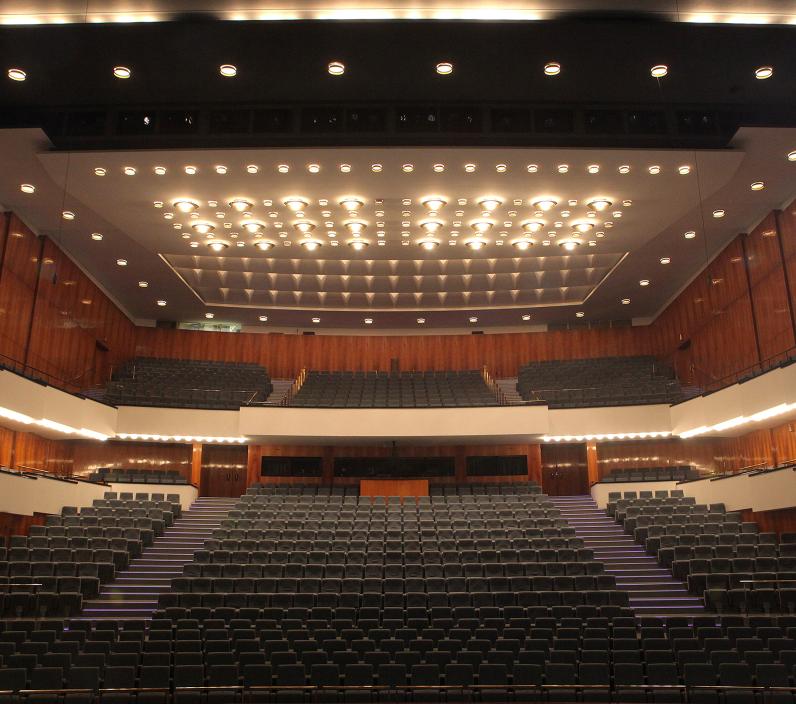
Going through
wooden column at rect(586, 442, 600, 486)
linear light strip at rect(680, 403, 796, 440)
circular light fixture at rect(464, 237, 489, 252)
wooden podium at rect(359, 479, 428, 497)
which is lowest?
wooden podium at rect(359, 479, 428, 497)

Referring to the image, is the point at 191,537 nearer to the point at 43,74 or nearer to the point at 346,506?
the point at 346,506

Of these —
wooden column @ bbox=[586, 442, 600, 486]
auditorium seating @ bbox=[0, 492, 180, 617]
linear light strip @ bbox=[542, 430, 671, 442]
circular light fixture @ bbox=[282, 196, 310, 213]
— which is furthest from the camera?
wooden column @ bbox=[586, 442, 600, 486]

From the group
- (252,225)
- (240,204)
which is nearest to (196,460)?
(252,225)

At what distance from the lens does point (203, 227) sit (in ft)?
45.9

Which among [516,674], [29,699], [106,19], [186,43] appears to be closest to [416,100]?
[186,43]

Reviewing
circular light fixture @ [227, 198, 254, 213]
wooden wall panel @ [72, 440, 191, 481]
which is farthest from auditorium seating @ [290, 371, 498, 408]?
circular light fixture @ [227, 198, 254, 213]

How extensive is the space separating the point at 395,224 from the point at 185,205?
418 cm

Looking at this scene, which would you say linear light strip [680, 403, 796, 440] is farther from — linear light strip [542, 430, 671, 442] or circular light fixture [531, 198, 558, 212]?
circular light fixture [531, 198, 558, 212]

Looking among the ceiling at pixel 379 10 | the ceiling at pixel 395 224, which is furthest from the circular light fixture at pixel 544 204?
the ceiling at pixel 379 10

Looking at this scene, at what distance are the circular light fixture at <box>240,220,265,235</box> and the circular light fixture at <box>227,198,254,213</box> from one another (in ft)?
2.38

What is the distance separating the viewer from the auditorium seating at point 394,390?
654 inches

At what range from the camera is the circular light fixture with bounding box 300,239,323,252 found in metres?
14.9

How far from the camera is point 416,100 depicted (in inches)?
416

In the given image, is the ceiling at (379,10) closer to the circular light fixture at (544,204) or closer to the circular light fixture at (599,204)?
the circular light fixture at (599,204)
